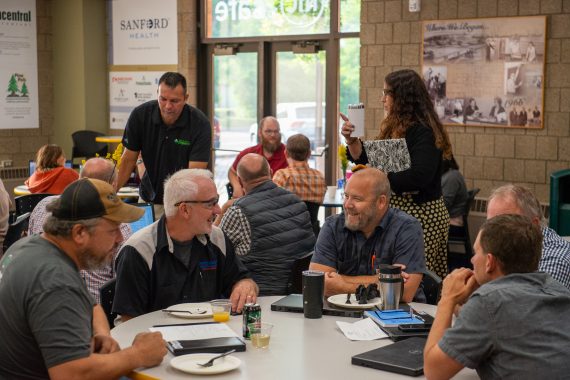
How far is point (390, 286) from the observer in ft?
10.9

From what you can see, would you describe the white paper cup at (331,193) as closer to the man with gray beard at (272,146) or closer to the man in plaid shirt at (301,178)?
the man with gray beard at (272,146)

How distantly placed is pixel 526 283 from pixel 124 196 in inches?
218

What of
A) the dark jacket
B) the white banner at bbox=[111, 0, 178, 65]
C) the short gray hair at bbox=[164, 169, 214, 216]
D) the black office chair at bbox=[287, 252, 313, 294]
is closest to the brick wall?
the white banner at bbox=[111, 0, 178, 65]

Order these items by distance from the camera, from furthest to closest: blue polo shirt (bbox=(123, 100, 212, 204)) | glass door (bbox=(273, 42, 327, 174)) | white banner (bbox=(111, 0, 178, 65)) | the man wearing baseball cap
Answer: white banner (bbox=(111, 0, 178, 65)) < glass door (bbox=(273, 42, 327, 174)) < blue polo shirt (bbox=(123, 100, 212, 204)) < the man wearing baseball cap

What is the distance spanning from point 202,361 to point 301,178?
14.0 ft

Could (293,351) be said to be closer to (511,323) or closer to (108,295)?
(511,323)

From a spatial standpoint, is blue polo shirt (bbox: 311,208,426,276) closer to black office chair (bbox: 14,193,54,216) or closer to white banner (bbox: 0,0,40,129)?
black office chair (bbox: 14,193,54,216)

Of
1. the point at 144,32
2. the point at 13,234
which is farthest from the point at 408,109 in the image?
the point at 144,32

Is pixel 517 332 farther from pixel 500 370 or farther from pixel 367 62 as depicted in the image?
pixel 367 62

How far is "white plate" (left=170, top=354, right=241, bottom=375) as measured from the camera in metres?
2.57

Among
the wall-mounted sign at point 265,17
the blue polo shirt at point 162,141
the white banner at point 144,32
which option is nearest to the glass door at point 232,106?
the wall-mounted sign at point 265,17

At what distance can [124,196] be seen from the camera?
7586 mm

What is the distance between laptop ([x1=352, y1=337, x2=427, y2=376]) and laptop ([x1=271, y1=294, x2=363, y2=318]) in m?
0.45

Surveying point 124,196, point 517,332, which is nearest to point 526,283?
point 517,332
